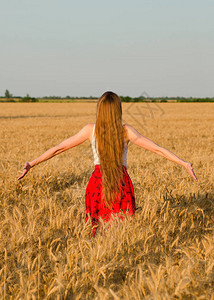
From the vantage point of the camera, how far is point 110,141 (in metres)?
2.76

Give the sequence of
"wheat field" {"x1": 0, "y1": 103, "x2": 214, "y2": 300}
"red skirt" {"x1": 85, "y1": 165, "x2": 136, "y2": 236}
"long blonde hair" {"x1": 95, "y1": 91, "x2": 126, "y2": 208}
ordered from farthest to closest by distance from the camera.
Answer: "red skirt" {"x1": 85, "y1": 165, "x2": 136, "y2": 236}
"long blonde hair" {"x1": 95, "y1": 91, "x2": 126, "y2": 208}
"wheat field" {"x1": 0, "y1": 103, "x2": 214, "y2": 300}

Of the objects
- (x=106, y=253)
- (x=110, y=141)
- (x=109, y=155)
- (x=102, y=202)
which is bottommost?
(x=106, y=253)

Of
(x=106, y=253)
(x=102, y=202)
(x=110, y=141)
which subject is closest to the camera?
(x=106, y=253)

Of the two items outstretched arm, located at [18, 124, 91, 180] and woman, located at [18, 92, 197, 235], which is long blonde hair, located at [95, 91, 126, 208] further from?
outstretched arm, located at [18, 124, 91, 180]

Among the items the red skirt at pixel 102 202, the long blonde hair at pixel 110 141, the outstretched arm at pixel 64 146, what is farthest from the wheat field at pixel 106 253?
the outstretched arm at pixel 64 146

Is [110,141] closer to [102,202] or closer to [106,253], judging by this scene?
[102,202]

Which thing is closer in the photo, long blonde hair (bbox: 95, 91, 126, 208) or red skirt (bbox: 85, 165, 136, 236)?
long blonde hair (bbox: 95, 91, 126, 208)

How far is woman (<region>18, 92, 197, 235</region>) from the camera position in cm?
270

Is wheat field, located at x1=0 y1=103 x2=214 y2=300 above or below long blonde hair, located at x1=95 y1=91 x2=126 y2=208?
below

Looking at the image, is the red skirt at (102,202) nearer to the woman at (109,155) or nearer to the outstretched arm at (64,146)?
the woman at (109,155)

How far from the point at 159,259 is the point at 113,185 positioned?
803 mm

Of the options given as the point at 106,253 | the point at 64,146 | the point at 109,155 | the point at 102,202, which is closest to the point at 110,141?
the point at 109,155

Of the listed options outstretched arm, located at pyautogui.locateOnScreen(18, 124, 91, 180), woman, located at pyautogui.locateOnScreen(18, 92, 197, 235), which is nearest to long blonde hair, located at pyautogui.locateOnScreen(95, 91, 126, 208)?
woman, located at pyautogui.locateOnScreen(18, 92, 197, 235)

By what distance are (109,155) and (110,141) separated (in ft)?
0.42
